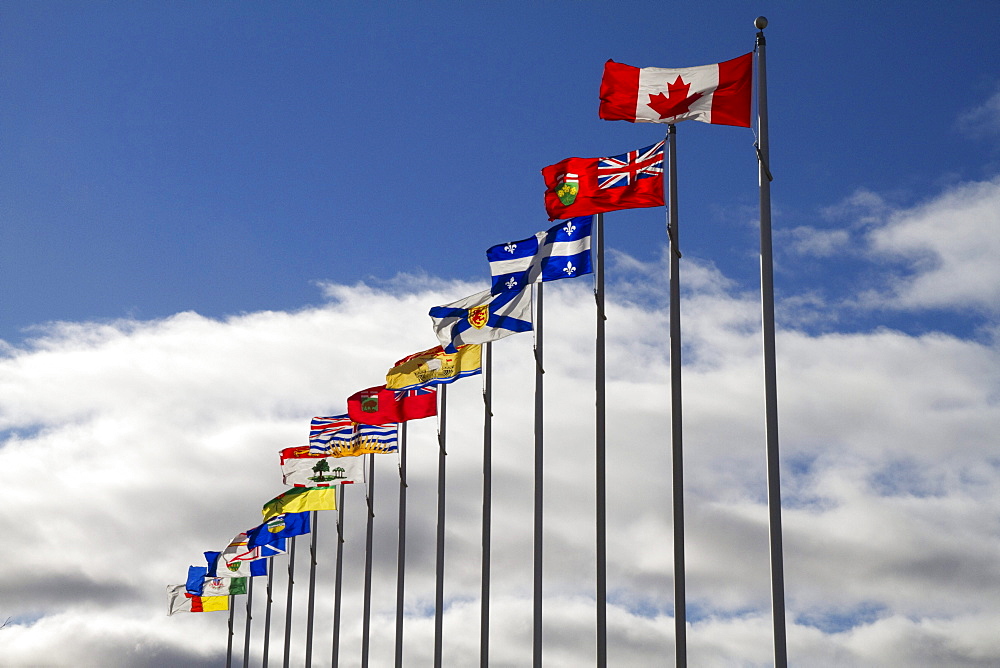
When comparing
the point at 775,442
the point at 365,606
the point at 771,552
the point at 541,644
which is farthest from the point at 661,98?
the point at 365,606

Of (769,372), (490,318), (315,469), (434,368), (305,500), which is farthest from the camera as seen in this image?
(305,500)

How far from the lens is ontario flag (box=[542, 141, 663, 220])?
25.1 meters

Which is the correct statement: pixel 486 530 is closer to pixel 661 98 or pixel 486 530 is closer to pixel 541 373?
pixel 541 373

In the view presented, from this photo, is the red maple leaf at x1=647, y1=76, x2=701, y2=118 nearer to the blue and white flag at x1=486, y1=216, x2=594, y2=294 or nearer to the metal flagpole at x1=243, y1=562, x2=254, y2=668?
the blue and white flag at x1=486, y1=216, x2=594, y2=294

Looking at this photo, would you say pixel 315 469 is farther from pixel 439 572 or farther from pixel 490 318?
pixel 490 318

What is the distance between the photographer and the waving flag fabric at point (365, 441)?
141 feet

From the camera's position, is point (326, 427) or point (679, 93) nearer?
point (679, 93)

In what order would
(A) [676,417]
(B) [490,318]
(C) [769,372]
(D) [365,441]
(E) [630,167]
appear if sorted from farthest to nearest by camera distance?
(D) [365,441] → (B) [490,318] → (E) [630,167] → (A) [676,417] → (C) [769,372]

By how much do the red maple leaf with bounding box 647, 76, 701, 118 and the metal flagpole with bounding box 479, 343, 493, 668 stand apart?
11.7m

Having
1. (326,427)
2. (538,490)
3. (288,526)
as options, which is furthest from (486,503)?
(288,526)

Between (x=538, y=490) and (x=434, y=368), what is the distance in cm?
824

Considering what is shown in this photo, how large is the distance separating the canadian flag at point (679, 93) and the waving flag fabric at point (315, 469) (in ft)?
86.2

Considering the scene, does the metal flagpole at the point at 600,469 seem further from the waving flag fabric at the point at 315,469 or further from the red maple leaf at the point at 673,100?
the waving flag fabric at the point at 315,469

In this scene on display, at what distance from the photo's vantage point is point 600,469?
2642 centimetres
